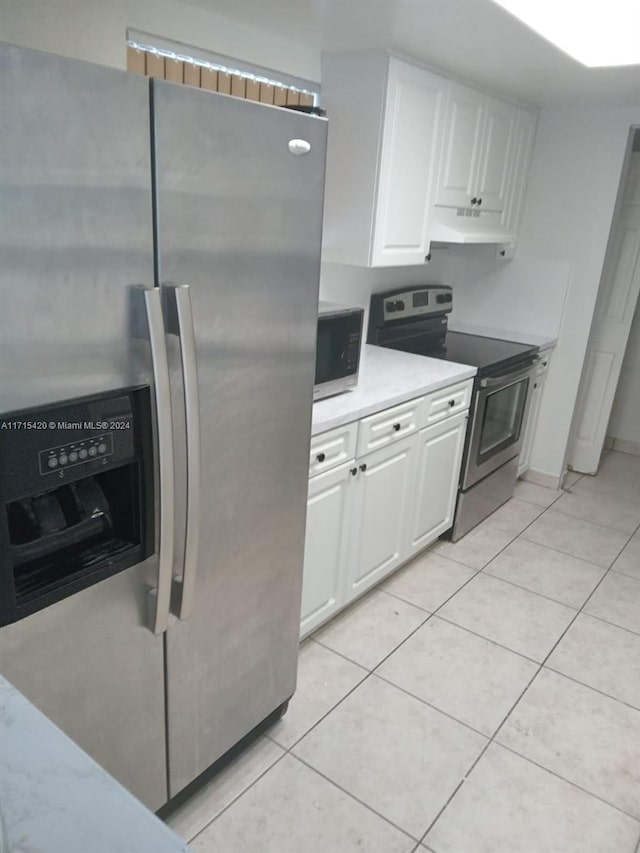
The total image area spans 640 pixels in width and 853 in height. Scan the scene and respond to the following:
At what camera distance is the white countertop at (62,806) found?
2.07 ft

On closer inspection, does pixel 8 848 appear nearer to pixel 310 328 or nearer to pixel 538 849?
pixel 310 328

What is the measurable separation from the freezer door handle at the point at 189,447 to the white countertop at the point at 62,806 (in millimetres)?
618

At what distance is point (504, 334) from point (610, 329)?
78 centimetres

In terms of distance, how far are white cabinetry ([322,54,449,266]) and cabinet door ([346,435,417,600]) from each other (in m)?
0.83

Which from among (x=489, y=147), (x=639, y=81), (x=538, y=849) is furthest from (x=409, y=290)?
(x=538, y=849)

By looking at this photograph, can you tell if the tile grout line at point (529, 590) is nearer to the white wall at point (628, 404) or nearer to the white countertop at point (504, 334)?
the white countertop at point (504, 334)

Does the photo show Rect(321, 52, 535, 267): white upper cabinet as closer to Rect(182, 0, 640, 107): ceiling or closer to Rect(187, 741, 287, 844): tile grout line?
Rect(182, 0, 640, 107): ceiling

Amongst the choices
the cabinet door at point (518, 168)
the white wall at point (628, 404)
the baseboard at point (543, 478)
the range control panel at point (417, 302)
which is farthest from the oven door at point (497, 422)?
the white wall at point (628, 404)

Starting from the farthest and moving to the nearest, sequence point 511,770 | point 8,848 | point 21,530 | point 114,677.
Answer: point 511,770
point 114,677
point 21,530
point 8,848

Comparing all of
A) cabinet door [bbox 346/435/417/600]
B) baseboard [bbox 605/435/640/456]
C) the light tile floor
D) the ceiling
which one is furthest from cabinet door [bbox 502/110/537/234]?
baseboard [bbox 605/435/640/456]

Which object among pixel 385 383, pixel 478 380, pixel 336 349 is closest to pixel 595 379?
pixel 478 380

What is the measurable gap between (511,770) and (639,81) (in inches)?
108

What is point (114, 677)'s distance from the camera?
4.47ft

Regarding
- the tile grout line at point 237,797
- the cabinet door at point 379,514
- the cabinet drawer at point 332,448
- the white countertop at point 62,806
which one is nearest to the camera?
the white countertop at point 62,806
